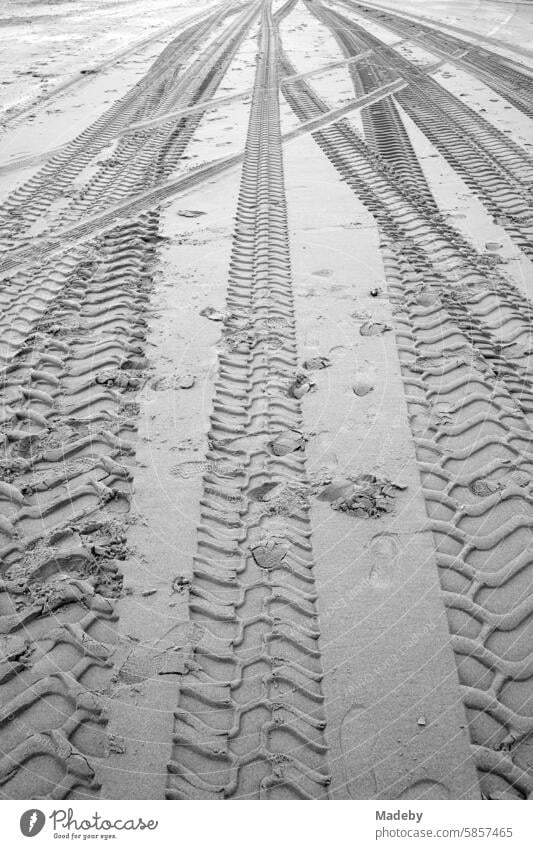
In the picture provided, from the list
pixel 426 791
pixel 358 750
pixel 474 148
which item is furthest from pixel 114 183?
pixel 426 791

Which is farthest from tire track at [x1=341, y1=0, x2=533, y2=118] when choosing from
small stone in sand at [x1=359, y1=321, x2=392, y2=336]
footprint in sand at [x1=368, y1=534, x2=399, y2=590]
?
footprint in sand at [x1=368, y1=534, x2=399, y2=590]

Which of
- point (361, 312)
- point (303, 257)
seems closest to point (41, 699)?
point (361, 312)

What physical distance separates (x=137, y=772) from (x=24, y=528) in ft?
4.37

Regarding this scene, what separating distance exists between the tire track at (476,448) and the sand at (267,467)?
0.01m

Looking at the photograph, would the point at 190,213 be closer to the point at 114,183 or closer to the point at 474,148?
the point at 114,183

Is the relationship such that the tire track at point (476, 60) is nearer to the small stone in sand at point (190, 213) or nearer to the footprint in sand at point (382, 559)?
the small stone in sand at point (190, 213)

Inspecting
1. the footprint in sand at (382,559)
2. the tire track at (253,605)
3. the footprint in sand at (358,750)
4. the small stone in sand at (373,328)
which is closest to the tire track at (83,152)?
the tire track at (253,605)

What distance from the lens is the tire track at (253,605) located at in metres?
2.31

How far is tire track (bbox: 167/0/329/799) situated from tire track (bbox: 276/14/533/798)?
616mm

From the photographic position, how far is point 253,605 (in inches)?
110

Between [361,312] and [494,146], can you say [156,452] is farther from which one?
[494,146]

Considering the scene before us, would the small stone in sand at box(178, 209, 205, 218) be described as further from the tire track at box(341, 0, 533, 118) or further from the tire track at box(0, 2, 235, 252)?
the tire track at box(341, 0, 533, 118)

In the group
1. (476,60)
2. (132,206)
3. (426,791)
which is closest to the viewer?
(426,791)

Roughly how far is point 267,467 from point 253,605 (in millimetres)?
856
